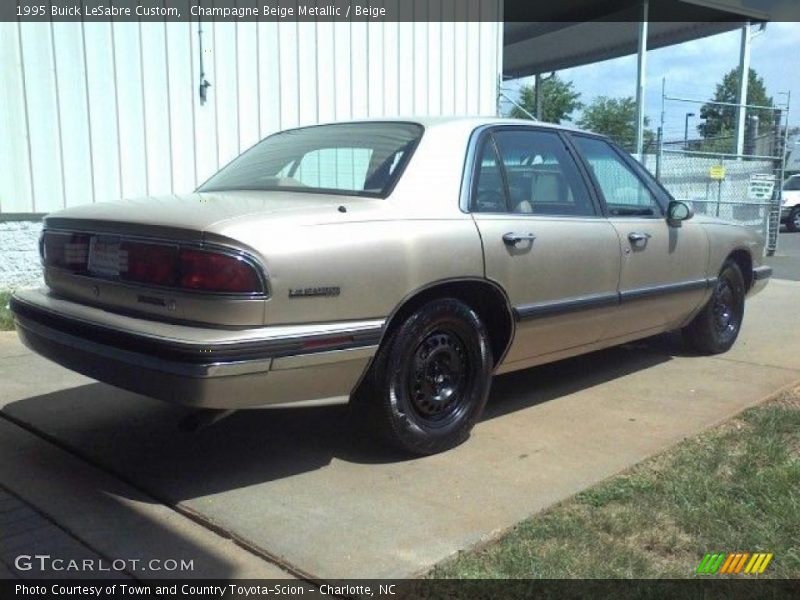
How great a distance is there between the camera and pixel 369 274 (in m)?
3.35

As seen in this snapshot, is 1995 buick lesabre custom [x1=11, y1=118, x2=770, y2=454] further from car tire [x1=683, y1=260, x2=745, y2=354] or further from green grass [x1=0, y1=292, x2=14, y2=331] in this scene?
green grass [x1=0, y1=292, x2=14, y2=331]

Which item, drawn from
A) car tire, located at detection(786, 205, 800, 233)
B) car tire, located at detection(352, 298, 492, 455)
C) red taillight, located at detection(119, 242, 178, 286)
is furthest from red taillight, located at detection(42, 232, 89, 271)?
car tire, located at detection(786, 205, 800, 233)

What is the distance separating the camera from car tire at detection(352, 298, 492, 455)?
11.6ft

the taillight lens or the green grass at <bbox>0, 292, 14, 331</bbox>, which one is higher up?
the taillight lens

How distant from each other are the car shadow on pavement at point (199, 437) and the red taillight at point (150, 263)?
890 millimetres

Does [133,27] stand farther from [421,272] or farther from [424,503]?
[424,503]

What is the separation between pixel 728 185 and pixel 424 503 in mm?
12318

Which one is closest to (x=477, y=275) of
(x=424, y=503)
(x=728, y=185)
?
(x=424, y=503)

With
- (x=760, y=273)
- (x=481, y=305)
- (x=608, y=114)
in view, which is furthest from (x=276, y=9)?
(x=608, y=114)

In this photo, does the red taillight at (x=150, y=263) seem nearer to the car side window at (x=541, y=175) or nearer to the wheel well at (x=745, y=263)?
the car side window at (x=541, y=175)

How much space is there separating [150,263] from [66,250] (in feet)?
2.28

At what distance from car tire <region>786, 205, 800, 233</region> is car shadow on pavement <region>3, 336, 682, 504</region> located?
20018 mm

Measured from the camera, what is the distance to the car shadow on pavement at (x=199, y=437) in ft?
12.0

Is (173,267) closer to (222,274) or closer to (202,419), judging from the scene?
(222,274)
